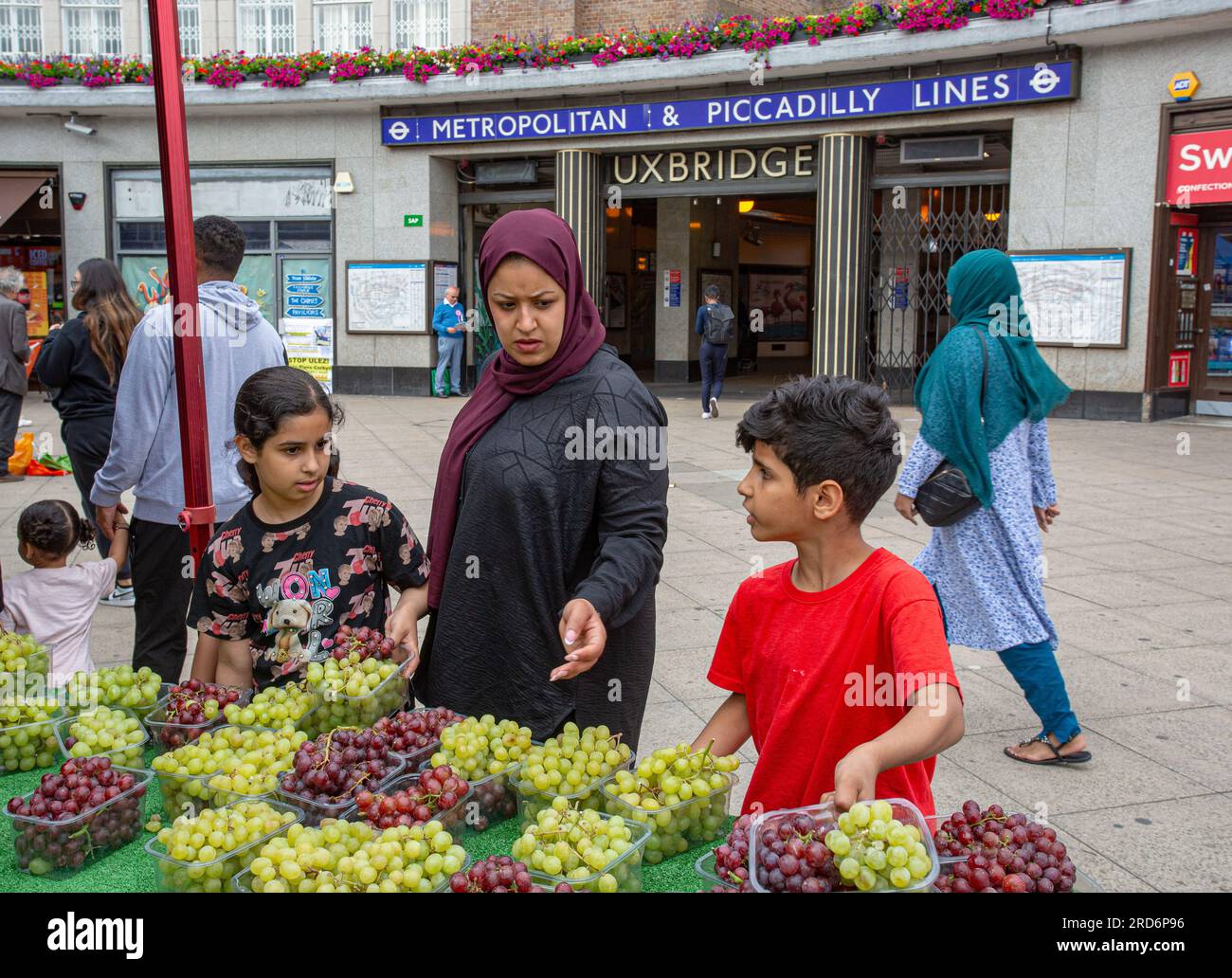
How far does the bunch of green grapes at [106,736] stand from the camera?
7.45 feet

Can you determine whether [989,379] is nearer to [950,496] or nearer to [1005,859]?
[950,496]

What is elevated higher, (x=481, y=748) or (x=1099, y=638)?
(x=481, y=748)

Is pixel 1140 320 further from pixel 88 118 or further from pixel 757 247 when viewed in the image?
pixel 88 118

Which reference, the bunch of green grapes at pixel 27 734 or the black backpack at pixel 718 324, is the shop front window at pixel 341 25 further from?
the bunch of green grapes at pixel 27 734

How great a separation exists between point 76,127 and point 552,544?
19510 millimetres

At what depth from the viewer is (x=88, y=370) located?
6.30 meters

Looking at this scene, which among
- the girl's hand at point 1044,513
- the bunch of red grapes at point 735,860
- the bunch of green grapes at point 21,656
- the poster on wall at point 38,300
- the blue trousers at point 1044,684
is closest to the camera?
the bunch of red grapes at point 735,860

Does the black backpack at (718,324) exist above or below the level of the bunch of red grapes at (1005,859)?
above

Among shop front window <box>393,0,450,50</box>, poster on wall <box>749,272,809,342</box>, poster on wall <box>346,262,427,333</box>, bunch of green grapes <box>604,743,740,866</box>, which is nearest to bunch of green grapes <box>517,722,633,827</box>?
bunch of green grapes <box>604,743,740,866</box>

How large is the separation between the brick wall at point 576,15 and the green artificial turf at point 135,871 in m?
18.0

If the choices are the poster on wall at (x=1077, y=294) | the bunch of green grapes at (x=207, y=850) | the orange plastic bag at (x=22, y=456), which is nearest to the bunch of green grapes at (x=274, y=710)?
the bunch of green grapes at (x=207, y=850)

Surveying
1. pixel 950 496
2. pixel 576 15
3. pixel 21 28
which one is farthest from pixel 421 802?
pixel 21 28

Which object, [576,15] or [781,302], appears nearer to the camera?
[576,15]

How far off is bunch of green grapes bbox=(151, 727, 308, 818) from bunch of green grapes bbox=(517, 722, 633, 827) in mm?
448
